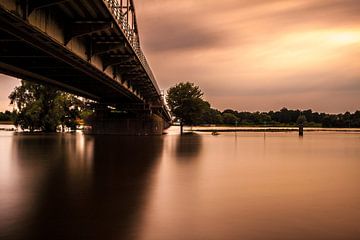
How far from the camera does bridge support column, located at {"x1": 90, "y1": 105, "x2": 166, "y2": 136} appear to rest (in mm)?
82250

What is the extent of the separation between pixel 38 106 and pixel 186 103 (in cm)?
3878

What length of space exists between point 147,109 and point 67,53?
183 ft

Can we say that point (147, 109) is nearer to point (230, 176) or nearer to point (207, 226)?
point (230, 176)

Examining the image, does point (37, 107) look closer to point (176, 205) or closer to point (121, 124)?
point (121, 124)

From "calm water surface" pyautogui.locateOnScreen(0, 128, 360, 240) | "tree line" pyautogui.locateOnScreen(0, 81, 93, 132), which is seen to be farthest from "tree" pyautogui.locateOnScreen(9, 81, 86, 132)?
"calm water surface" pyautogui.locateOnScreen(0, 128, 360, 240)

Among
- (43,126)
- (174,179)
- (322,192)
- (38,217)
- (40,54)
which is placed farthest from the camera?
(43,126)

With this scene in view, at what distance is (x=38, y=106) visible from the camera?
9181 cm

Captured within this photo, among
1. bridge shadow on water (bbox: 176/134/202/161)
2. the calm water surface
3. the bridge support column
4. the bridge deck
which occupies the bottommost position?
the calm water surface

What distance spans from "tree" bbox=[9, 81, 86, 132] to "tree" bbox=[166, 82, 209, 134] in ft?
99.3

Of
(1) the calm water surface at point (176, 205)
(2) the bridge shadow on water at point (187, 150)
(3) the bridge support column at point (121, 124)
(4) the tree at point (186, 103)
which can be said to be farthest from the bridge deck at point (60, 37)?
(4) the tree at point (186, 103)

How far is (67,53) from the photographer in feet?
84.0

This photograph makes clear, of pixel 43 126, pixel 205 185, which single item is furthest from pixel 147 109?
pixel 205 185

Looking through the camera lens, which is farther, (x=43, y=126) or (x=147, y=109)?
(x=43, y=126)

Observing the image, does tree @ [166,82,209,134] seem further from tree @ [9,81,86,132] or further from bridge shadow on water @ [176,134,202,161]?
bridge shadow on water @ [176,134,202,161]
